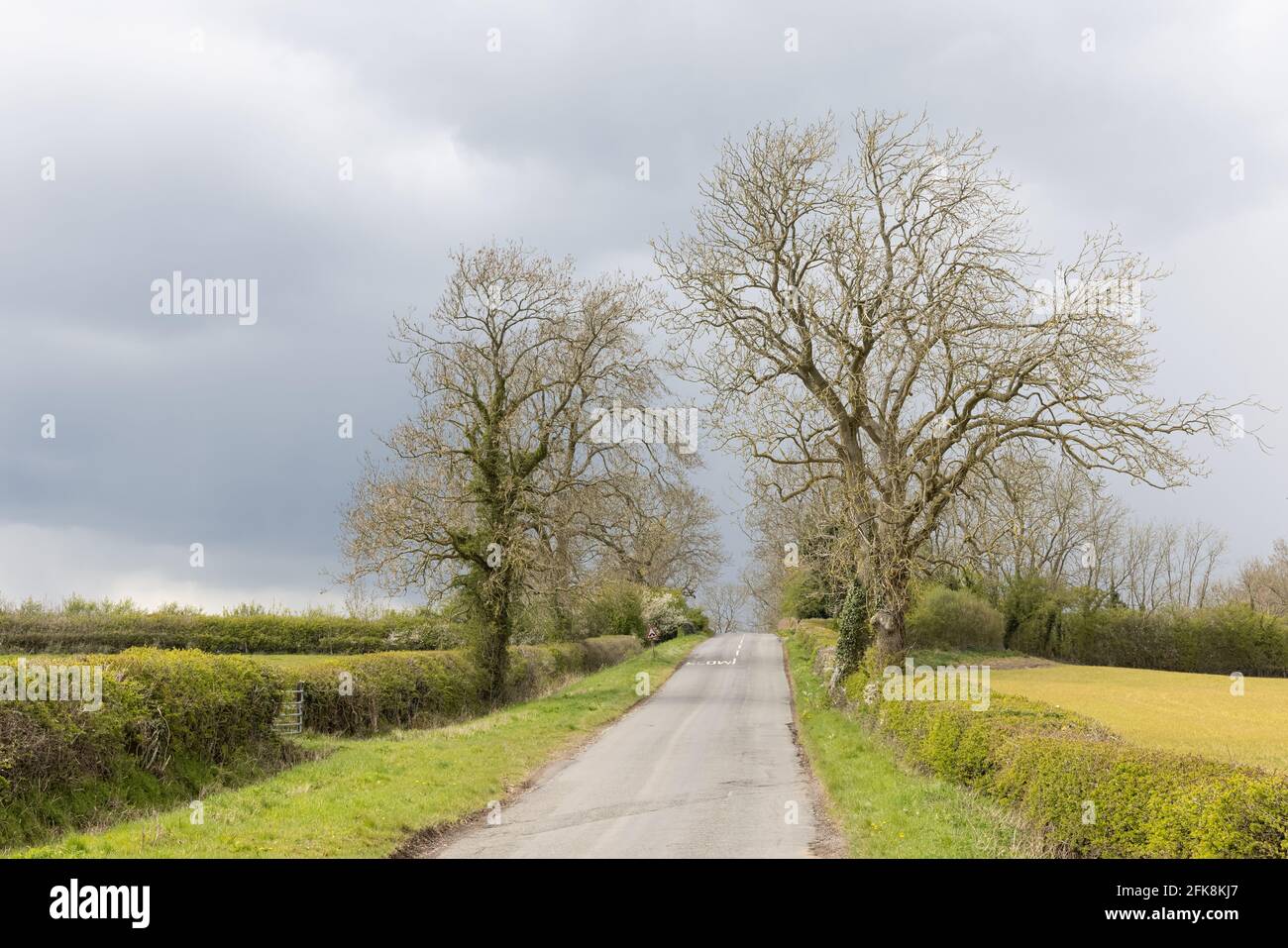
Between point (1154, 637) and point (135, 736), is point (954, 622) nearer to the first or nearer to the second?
point (1154, 637)

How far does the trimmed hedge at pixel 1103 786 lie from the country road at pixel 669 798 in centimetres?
237

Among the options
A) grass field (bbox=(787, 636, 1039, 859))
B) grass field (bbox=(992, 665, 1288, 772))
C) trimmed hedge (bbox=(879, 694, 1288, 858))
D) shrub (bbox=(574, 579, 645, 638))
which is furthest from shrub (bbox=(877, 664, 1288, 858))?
shrub (bbox=(574, 579, 645, 638))

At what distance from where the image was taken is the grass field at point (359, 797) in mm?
9258

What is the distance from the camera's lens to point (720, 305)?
23.6m

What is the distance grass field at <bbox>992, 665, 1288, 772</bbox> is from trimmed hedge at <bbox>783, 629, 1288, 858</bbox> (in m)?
2.29

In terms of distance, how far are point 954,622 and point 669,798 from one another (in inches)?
1740

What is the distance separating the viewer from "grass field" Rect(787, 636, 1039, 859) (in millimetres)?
9180

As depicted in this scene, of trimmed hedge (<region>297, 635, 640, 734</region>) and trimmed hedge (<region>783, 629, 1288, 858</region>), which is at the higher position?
trimmed hedge (<region>783, 629, 1288, 858</region>)

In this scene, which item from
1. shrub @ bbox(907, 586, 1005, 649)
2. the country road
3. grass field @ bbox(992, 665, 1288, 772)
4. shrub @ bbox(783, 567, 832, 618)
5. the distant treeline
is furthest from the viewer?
shrub @ bbox(783, 567, 832, 618)

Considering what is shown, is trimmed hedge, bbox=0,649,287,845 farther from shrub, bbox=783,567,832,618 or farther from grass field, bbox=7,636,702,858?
shrub, bbox=783,567,832,618
